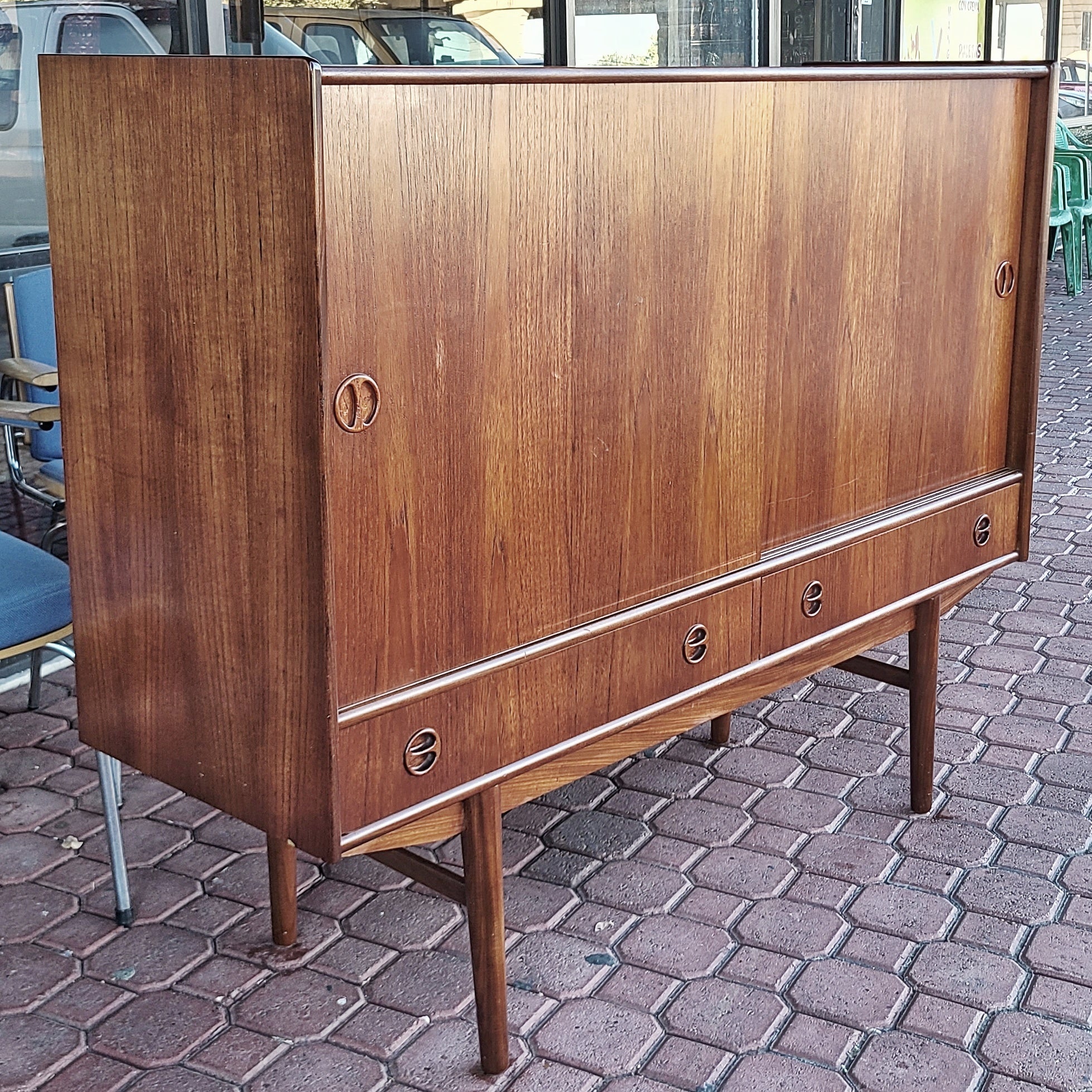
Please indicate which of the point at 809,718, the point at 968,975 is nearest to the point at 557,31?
the point at 809,718

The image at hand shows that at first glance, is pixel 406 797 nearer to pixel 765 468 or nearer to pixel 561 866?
pixel 765 468

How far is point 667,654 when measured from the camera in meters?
2.37

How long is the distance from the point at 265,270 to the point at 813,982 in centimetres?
163

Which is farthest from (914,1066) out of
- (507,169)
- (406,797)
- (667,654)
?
(507,169)

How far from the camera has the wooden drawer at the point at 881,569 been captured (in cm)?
259

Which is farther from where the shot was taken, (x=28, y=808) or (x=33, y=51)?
(x=33, y=51)

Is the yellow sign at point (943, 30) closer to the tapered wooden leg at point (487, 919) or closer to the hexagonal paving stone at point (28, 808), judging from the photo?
the hexagonal paving stone at point (28, 808)

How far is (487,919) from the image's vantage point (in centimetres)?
227

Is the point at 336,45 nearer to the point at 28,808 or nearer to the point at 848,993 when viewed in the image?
the point at 28,808

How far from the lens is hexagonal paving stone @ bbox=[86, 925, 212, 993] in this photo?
2.65 metres

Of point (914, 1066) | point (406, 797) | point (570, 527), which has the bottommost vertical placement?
point (914, 1066)

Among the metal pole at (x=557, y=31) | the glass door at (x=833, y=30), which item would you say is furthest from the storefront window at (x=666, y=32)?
the glass door at (x=833, y=30)

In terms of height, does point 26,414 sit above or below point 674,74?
below

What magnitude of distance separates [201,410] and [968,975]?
1.71 m
